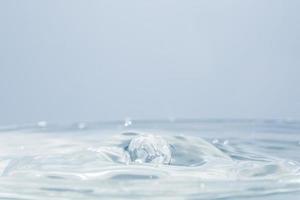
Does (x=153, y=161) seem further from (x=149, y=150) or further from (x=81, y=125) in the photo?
(x=81, y=125)

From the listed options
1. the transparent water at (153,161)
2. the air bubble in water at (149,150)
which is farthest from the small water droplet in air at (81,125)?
the air bubble in water at (149,150)

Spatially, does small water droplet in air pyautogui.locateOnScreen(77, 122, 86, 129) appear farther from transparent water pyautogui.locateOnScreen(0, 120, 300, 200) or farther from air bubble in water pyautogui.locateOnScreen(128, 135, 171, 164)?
air bubble in water pyautogui.locateOnScreen(128, 135, 171, 164)

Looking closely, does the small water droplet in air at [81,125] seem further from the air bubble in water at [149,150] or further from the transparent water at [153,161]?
the air bubble in water at [149,150]

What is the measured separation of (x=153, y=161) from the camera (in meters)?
0.33

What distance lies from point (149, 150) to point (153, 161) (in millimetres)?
22

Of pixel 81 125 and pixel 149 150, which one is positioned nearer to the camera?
pixel 149 150

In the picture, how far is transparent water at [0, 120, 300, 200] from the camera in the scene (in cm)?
21

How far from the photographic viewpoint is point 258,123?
522mm

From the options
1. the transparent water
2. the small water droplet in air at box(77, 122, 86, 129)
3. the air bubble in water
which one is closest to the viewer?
the transparent water

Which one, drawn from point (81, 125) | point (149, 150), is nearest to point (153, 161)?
point (149, 150)

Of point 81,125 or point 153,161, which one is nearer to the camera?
point 153,161

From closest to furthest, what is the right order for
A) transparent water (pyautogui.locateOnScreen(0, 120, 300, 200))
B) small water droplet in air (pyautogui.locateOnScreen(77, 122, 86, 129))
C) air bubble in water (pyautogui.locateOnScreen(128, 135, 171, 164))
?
transparent water (pyautogui.locateOnScreen(0, 120, 300, 200)) → air bubble in water (pyautogui.locateOnScreen(128, 135, 171, 164)) → small water droplet in air (pyautogui.locateOnScreen(77, 122, 86, 129))

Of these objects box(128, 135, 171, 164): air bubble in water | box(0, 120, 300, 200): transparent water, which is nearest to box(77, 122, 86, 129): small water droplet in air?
box(0, 120, 300, 200): transparent water

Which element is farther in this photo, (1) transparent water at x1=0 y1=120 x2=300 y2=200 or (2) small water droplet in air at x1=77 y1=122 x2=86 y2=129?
(2) small water droplet in air at x1=77 y1=122 x2=86 y2=129
